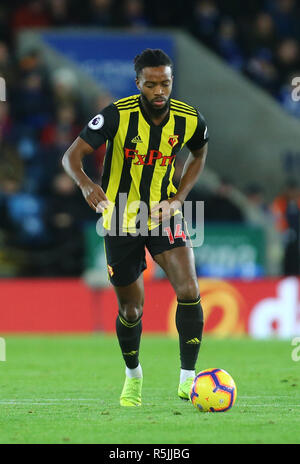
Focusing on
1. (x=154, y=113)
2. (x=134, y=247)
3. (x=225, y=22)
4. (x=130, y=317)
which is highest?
(x=225, y=22)

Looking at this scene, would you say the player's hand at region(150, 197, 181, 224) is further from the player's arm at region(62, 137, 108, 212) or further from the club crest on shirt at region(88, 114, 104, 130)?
the club crest on shirt at region(88, 114, 104, 130)

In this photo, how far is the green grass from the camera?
5332 millimetres

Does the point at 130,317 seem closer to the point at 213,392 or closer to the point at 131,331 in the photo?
the point at 131,331

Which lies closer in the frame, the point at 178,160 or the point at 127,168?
the point at 127,168

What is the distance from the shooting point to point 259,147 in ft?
53.9

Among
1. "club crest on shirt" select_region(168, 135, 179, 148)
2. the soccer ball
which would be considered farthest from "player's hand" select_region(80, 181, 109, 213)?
the soccer ball

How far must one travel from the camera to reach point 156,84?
6352mm

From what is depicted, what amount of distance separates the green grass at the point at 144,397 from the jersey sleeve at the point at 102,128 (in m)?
1.74

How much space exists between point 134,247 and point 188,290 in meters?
0.47

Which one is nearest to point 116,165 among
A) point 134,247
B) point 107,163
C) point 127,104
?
point 107,163

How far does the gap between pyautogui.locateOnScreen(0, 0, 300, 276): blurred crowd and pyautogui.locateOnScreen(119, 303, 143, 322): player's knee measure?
6.42 meters

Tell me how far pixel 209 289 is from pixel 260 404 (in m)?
6.34

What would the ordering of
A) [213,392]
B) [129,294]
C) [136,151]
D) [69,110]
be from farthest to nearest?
[69,110] → [129,294] → [136,151] → [213,392]
